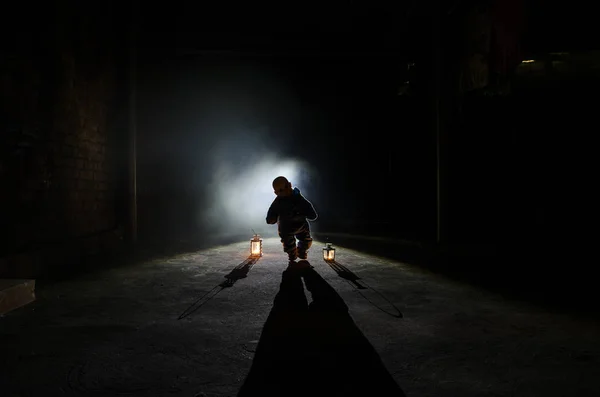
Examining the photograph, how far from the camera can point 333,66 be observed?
506 inches

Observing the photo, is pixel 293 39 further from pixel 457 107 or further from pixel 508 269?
pixel 508 269

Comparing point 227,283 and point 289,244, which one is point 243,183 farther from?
point 227,283

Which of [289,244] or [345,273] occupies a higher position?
[289,244]

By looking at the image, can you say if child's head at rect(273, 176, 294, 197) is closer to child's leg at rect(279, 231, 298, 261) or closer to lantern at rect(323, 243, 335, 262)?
child's leg at rect(279, 231, 298, 261)

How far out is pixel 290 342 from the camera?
299 centimetres

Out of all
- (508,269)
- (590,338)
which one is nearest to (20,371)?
(590,338)

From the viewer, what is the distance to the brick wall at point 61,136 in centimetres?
569

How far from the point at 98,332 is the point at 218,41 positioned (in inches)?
363

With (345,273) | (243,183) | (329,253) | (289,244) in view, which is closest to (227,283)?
(345,273)

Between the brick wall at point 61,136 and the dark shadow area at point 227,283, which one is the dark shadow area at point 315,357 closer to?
the dark shadow area at point 227,283

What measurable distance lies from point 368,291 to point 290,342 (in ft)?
6.27

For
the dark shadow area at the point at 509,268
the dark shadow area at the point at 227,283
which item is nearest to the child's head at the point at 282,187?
the dark shadow area at the point at 227,283

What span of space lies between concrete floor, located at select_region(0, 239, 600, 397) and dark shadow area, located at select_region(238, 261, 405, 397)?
1cm

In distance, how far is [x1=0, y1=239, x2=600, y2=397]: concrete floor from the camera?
2336mm
